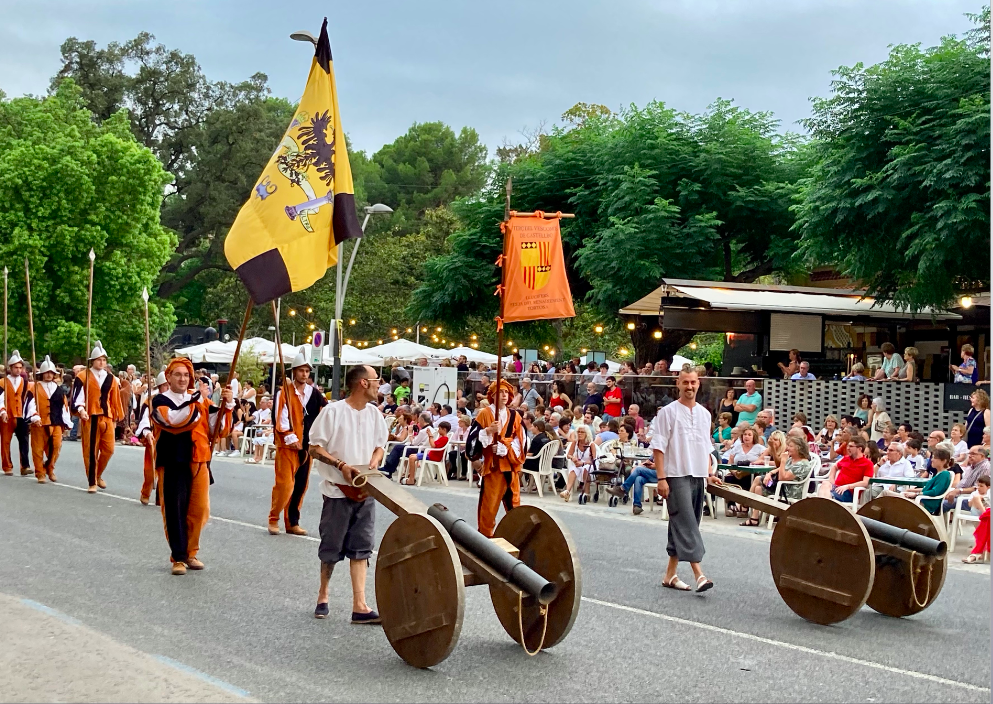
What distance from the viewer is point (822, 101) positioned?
22.6 metres

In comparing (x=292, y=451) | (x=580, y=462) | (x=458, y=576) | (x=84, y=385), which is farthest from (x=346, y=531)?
(x=580, y=462)

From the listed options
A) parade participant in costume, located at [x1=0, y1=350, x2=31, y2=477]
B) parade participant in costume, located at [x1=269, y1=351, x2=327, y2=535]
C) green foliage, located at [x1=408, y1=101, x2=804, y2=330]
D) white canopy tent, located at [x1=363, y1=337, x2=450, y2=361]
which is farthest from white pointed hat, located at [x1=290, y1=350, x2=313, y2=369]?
A: white canopy tent, located at [x1=363, y1=337, x2=450, y2=361]

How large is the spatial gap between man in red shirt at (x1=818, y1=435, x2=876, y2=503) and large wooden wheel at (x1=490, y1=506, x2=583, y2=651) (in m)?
8.46

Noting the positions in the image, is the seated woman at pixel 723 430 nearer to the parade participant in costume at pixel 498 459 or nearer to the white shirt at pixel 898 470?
the white shirt at pixel 898 470

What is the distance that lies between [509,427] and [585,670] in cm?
510

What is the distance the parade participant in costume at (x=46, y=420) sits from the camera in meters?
19.2

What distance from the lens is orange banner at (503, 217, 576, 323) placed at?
46.6 feet

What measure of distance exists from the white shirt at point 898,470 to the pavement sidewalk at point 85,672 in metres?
10.5

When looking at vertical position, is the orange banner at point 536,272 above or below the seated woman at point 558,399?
above

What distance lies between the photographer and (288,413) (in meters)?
13.0

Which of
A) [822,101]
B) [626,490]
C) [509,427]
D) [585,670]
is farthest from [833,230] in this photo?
[585,670]

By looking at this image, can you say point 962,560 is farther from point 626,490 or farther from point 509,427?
point 626,490

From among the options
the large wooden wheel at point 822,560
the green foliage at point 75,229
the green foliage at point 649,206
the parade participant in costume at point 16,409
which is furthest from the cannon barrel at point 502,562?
the green foliage at point 75,229

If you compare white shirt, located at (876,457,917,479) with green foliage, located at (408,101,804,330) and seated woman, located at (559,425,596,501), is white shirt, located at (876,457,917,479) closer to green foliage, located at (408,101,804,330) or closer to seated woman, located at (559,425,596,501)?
seated woman, located at (559,425,596,501)
